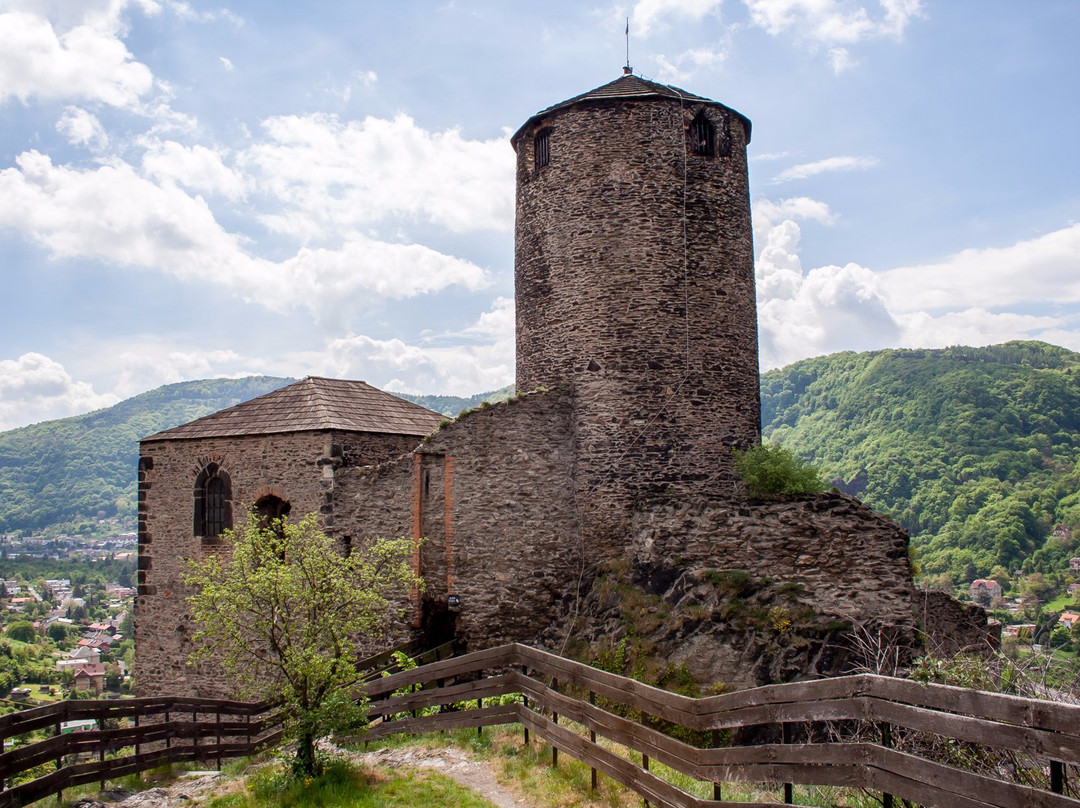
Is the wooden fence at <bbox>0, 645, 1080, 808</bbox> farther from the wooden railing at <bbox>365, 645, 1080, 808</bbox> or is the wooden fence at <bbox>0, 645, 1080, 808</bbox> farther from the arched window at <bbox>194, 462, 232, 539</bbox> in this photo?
the arched window at <bbox>194, 462, 232, 539</bbox>

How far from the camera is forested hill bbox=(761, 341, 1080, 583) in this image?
162 ft

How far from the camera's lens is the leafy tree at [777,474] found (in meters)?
15.2

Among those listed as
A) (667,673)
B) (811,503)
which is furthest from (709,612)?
(811,503)

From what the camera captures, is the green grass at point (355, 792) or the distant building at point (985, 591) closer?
the green grass at point (355, 792)

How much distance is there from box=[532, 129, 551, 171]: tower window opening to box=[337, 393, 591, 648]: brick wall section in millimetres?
5052

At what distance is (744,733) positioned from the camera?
36.0 ft

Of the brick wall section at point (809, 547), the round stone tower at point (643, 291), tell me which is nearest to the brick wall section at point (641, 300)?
the round stone tower at point (643, 291)

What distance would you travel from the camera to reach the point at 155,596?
1780 cm

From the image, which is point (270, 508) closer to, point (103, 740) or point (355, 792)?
point (103, 740)

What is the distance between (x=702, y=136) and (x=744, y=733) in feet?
37.9

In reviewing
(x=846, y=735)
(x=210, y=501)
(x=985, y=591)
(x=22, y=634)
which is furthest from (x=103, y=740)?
(x=22, y=634)

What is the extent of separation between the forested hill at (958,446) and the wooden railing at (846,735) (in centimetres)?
3906

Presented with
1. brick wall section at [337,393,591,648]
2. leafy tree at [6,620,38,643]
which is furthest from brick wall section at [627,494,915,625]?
leafy tree at [6,620,38,643]

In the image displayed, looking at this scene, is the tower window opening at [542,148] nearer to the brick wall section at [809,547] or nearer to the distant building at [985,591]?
the brick wall section at [809,547]
